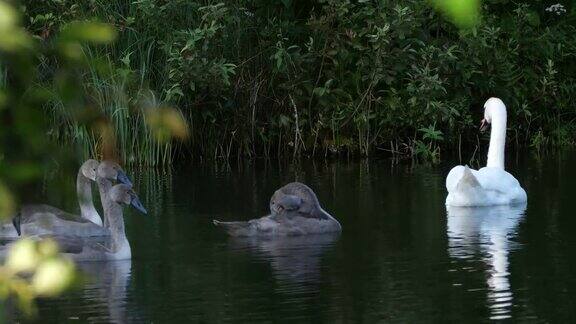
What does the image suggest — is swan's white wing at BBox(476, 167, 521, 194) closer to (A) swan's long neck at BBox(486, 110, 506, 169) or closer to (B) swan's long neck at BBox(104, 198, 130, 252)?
(A) swan's long neck at BBox(486, 110, 506, 169)

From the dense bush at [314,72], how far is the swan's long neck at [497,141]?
313cm

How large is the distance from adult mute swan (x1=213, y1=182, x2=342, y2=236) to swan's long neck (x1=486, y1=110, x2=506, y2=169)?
3.40m

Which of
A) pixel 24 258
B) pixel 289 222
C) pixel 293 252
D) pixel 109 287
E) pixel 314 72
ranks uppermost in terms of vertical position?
pixel 314 72

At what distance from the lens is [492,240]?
407 inches

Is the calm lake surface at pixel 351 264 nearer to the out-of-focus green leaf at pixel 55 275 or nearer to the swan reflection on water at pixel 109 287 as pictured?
the swan reflection on water at pixel 109 287

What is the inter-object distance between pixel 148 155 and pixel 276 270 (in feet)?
28.6

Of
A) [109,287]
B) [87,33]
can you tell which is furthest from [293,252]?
[87,33]

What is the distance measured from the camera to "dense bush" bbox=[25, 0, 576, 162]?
59.5ft

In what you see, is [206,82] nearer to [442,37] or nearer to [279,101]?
[279,101]

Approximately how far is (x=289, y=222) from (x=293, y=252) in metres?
0.95

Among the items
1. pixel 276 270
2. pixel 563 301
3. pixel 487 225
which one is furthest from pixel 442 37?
pixel 563 301

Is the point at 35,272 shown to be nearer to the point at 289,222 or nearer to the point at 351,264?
the point at 351,264

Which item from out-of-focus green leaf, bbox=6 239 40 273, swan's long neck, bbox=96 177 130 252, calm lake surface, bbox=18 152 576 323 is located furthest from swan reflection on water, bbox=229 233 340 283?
out-of-focus green leaf, bbox=6 239 40 273

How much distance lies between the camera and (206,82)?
18.1 metres
